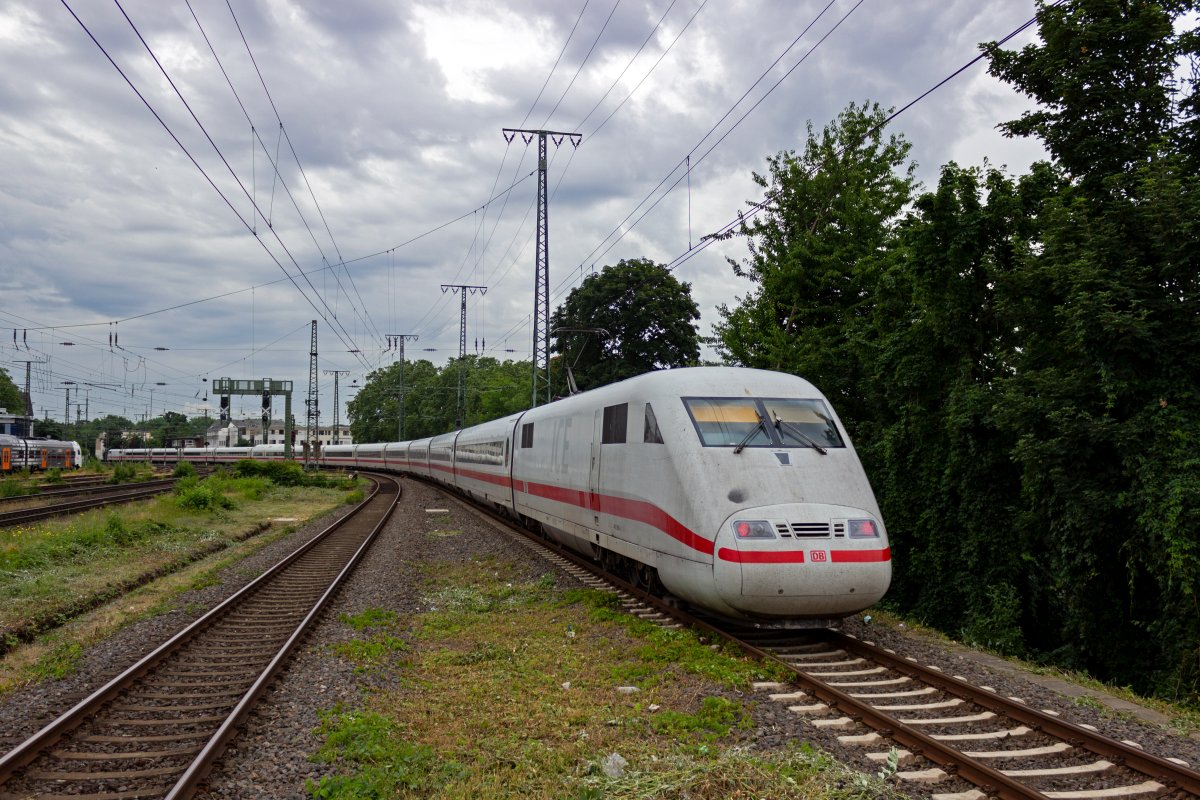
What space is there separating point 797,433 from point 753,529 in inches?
74.3

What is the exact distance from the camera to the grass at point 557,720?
5.29 metres

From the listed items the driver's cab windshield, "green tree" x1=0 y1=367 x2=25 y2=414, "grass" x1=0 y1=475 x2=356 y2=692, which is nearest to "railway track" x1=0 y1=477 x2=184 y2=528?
"grass" x1=0 y1=475 x2=356 y2=692

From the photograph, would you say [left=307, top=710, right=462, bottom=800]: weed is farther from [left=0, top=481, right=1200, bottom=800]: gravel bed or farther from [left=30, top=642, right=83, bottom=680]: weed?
[left=30, top=642, right=83, bottom=680]: weed

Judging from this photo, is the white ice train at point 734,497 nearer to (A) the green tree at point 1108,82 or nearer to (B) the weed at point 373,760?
(B) the weed at point 373,760

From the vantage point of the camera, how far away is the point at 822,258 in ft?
70.6

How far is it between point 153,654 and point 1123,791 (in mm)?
8620

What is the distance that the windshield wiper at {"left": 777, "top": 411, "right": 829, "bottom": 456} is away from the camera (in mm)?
9469

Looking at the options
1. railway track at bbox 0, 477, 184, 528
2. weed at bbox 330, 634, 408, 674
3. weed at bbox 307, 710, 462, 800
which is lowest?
railway track at bbox 0, 477, 184, 528

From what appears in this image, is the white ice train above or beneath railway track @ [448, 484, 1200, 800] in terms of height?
above

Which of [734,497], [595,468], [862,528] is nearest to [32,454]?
[595,468]

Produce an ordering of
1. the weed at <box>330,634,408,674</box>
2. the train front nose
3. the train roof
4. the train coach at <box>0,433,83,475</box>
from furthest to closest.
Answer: the train coach at <box>0,433,83,475</box> < the train roof < the weed at <box>330,634,408,674</box> < the train front nose

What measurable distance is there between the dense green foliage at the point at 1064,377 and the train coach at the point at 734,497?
145 inches

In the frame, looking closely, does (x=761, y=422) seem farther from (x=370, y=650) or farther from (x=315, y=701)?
(x=315, y=701)

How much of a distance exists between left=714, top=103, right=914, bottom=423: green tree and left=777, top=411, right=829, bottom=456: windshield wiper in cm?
979
